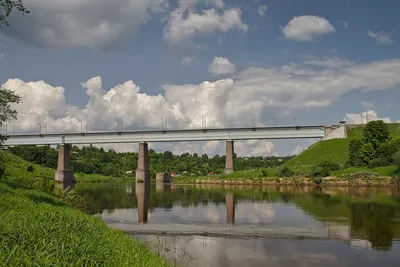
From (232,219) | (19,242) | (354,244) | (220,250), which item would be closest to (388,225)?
(354,244)

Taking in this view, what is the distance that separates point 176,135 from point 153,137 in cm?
819

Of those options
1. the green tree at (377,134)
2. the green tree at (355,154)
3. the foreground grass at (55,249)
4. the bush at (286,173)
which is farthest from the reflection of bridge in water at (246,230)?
the green tree at (377,134)

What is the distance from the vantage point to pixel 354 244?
71.9ft

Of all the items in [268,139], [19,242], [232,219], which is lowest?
[232,219]

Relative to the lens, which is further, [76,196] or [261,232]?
[76,196]

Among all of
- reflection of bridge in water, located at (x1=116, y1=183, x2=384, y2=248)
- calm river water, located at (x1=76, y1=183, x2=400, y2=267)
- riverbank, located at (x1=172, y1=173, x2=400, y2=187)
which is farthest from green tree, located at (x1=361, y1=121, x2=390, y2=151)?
reflection of bridge in water, located at (x1=116, y1=183, x2=384, y2=248)

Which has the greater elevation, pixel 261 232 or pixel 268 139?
pixel 268 139

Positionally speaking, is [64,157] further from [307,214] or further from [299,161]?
[307,214]

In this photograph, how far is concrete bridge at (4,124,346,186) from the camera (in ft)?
406

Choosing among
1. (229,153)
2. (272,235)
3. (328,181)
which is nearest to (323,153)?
(229,153)

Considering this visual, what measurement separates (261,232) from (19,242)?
61.1 feet

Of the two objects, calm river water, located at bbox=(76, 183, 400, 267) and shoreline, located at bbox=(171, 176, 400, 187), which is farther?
shoreline, located at bbox=(171, 176, 400, 187)

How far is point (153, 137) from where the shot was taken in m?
130

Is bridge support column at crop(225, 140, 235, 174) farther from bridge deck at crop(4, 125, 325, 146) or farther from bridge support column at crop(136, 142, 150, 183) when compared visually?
bridge support column at crop(136, 142, 150, 183)
